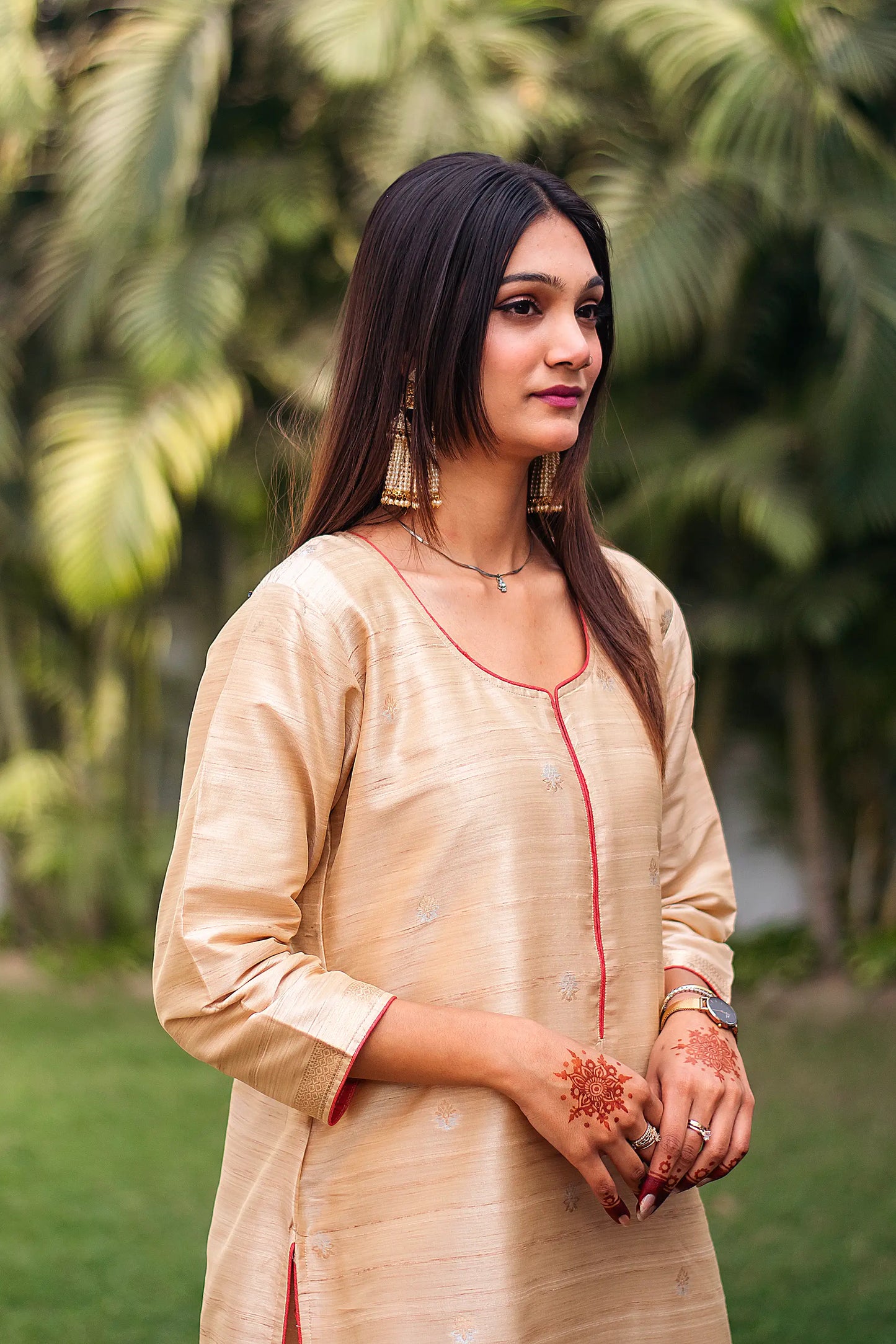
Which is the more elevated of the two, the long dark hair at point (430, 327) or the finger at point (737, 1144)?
the long dark hair at point (430, 327)

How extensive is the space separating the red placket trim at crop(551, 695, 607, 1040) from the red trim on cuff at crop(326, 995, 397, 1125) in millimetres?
213

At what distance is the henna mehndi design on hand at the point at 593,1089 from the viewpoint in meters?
1.24

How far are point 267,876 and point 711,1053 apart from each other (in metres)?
0.46

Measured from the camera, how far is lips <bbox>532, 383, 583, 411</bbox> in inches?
54.3

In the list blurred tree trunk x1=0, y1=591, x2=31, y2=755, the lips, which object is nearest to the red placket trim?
the lips

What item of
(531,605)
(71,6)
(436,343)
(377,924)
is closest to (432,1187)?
(377,924)

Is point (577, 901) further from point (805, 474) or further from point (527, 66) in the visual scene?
point (527, 66)

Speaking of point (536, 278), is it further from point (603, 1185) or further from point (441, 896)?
point (603, 1185)

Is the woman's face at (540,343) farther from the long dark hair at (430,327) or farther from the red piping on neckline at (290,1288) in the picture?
the red piping on neckline at (290,1288)

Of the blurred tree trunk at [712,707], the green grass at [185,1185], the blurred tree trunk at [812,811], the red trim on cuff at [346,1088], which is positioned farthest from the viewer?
the blurred tree trunk at [712,707]

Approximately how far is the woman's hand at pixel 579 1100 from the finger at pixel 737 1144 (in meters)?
0.11

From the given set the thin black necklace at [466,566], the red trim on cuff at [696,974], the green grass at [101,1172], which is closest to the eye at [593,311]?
the thin black necklace at [466,566]

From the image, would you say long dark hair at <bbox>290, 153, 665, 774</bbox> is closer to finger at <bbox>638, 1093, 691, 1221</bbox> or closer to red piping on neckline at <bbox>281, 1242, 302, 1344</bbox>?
finger at <bbox>638, 1093, 691, 1221</bbox>

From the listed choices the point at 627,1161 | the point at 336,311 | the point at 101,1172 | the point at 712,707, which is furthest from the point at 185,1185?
the point at 336,311
